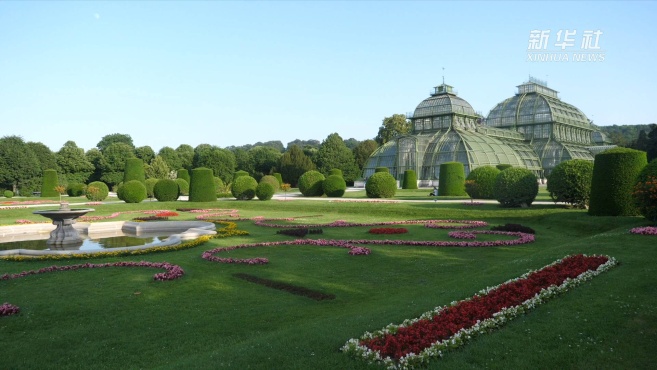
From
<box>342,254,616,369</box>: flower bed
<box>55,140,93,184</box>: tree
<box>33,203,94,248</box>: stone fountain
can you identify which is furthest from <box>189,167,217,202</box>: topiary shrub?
<box>55,140,93,184</box>: tree

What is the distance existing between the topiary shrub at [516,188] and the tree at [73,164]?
6445cm

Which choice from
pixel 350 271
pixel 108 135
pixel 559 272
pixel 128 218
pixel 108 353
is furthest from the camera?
pixel 108 135

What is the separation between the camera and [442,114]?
66812 mm

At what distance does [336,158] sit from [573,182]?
169ft

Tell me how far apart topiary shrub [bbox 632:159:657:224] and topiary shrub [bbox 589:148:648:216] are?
287 cm

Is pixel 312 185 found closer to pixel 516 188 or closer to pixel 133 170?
pixel 133 170

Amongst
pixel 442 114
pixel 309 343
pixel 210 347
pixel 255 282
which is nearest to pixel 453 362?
pixel 309 343

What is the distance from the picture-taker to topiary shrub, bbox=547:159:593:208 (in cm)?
2181

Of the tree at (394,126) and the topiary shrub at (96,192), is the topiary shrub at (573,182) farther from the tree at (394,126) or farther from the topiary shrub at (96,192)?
the tree at (394,126)

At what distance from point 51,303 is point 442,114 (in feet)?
212

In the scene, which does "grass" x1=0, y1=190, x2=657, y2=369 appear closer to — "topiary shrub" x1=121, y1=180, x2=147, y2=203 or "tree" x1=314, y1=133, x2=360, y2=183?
"topiary shrub" x1=121, y1=180, x2=147, y2=203

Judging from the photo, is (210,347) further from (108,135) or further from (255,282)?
(108,135)

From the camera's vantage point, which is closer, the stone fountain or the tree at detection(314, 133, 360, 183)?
the stone fountain

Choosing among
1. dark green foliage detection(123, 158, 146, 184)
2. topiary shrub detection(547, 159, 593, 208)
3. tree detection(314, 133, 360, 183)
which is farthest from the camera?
tree detection(314, 133, 360, 183)
